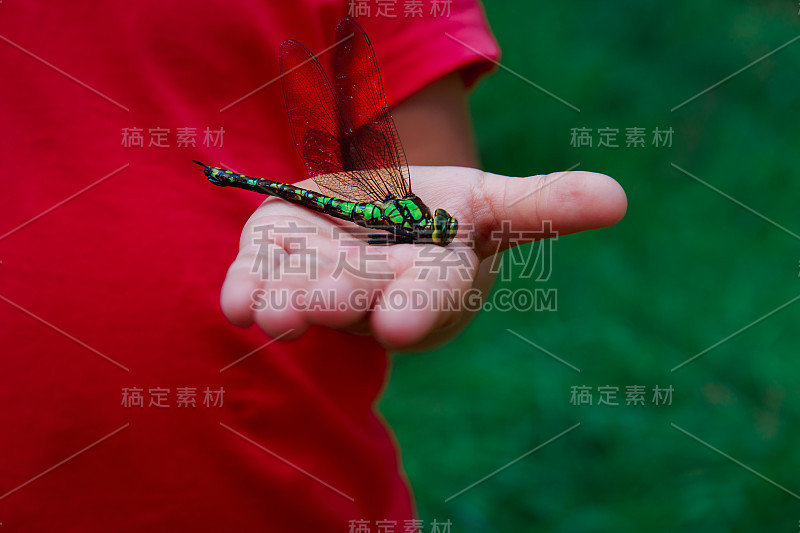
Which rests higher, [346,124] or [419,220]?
[346,124]

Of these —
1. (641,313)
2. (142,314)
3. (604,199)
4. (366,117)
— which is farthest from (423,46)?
(641,313)

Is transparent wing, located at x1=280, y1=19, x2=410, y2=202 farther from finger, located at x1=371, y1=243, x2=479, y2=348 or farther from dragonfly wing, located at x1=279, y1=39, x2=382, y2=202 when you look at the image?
finger, located at x1=371, y1=243, x2=479, y2=348

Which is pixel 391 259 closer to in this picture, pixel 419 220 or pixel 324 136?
pixel 419 220

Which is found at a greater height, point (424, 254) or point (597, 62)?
point (597, 62)

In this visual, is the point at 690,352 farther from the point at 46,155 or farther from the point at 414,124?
the point at 46,155

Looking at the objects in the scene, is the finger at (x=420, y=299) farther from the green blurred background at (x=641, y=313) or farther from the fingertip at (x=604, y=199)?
the green blurred background at (x=641, y=313)

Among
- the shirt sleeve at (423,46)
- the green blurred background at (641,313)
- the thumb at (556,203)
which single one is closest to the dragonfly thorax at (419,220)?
the thumb at (556,203)

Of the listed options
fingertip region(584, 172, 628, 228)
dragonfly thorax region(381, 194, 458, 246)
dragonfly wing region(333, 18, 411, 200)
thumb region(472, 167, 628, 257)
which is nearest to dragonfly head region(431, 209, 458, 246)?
dragonfly thorax region(381, 194, 458, 246)

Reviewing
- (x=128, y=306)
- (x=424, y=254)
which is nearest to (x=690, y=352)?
(x=424, y=254)
